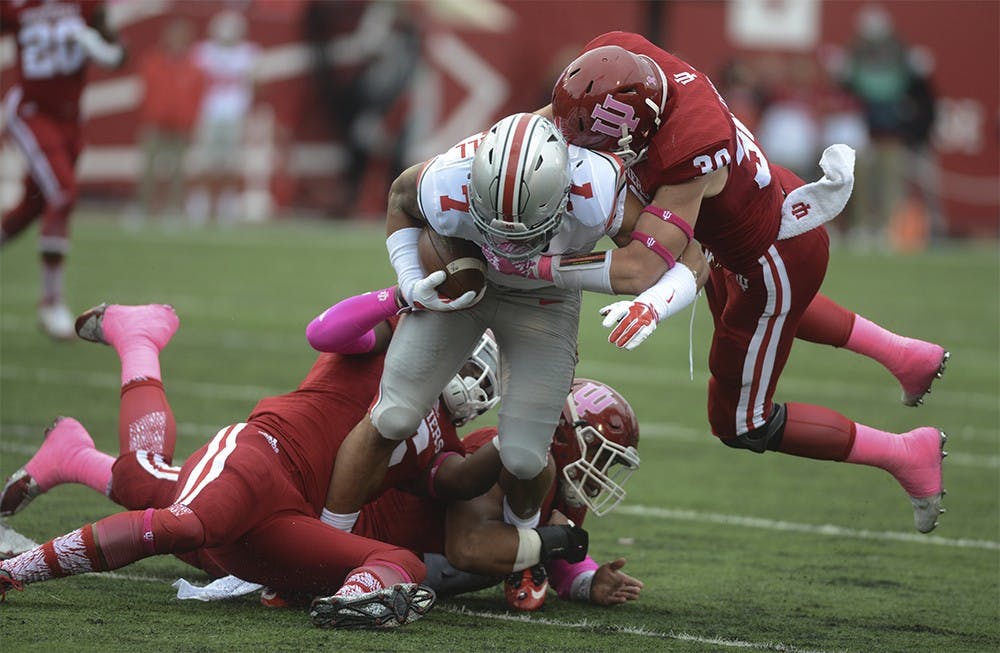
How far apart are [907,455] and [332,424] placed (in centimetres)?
187

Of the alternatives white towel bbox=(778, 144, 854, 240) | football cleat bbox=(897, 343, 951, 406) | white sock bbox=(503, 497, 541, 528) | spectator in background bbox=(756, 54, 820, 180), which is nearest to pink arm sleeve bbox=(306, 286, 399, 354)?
white sock bbox=(503, 497, 541, 528)

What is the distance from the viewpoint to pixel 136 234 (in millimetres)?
14633

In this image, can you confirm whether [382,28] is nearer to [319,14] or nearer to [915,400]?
[319,14]

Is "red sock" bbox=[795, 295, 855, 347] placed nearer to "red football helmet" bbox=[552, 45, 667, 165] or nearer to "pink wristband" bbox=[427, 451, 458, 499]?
"red football helmet" bbox=[552, 45, 667, 165]

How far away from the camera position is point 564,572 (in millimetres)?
4484

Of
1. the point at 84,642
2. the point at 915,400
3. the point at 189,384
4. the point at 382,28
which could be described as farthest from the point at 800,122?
the point at 84,642

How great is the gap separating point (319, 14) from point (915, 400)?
535 inches

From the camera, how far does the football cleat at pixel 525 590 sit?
4277 millimetres

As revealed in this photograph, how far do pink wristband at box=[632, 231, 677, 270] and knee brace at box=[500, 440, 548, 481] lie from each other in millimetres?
612

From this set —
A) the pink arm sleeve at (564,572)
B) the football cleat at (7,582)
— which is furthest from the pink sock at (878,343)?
the football cleat at (7,582)

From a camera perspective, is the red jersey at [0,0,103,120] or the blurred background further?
the blurred background

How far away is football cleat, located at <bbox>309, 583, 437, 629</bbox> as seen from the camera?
3.79 meters

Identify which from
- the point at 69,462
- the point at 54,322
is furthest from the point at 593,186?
the point at 54,322

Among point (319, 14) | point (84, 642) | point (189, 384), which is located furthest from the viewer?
point (319, 14)
